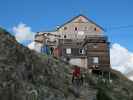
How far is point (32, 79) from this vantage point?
4881cm

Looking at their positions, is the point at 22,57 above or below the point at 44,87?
above

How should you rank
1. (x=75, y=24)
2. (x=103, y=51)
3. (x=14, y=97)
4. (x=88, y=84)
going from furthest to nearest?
(x=75, y=24), (x=103, y=51), (x=88, y=84), (x=14, y=97)

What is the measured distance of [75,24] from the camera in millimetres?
126375

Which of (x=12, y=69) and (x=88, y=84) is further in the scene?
(x=88, y=84)

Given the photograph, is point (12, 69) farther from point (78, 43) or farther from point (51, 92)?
point (78, 43)

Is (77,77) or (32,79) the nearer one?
(32,79)

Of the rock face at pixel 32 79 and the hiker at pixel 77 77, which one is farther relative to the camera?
the hiker at pixel 77 77

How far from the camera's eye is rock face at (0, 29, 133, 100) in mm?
43562

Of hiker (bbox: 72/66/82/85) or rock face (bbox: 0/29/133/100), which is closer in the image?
rock face (bbox: 0/29/133/100)

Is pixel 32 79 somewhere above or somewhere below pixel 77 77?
below

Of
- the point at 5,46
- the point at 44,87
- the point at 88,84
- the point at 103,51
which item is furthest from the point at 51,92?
the point at 103,51

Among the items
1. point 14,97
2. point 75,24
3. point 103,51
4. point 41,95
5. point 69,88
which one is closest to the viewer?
point 14,97

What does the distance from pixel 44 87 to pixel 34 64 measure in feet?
17.8

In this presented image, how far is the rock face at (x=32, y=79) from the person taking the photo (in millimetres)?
43562
